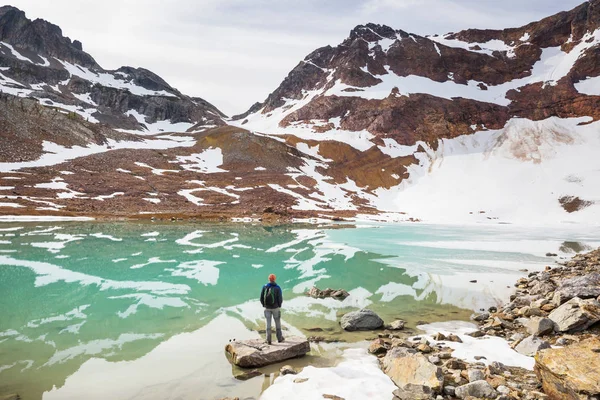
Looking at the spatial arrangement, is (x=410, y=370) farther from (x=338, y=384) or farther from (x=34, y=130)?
(x=34, y=130)

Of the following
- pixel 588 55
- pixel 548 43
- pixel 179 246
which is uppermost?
pixel 548 43

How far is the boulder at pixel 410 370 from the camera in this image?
25.8 feet

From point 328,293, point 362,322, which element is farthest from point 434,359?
point 328,293

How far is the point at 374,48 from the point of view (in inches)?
7052

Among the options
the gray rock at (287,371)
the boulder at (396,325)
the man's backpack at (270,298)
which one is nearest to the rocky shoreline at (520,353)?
the boulder at (396,325)

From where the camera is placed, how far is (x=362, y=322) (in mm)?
13141

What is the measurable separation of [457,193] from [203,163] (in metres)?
70.4

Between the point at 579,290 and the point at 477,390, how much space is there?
926 centimetres

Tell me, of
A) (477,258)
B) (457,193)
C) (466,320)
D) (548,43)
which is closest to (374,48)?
(548,43)

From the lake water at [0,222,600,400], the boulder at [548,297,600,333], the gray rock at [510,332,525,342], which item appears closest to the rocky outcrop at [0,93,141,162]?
the lake water at [0,222,600,400]

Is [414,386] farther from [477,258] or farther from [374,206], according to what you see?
[374,206]

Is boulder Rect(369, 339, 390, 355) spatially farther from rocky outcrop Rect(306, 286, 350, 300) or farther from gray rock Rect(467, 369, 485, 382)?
rocky outcrop Rect(306, 286, 350, 300)

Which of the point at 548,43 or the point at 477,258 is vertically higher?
the point at 548,43

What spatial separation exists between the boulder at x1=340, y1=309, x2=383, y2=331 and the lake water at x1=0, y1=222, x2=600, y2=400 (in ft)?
1.94
